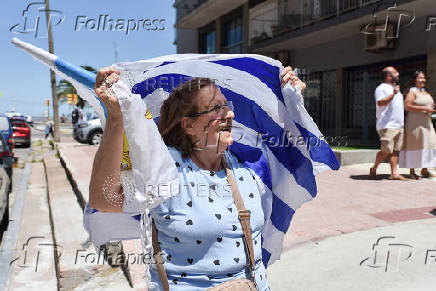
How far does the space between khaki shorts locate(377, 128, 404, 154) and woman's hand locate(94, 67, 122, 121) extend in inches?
261

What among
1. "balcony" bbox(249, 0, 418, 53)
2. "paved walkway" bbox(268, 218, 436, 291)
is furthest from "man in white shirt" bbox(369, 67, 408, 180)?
"balcony" bbox(249, 0, 418, 53)

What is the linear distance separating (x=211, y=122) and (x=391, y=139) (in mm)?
6257

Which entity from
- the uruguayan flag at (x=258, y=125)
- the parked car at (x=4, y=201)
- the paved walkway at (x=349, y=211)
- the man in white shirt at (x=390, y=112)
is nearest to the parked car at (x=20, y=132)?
the paved walkway at (x=349, y=211)

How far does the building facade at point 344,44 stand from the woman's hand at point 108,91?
1056 cm

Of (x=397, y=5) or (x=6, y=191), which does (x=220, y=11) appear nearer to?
(x=397, y=5)

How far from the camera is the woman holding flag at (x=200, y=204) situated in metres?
1.48

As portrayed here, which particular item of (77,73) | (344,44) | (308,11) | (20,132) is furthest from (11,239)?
(20,132)

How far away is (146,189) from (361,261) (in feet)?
9.32

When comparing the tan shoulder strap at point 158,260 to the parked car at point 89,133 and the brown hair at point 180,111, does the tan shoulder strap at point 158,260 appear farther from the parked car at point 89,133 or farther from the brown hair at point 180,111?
the parked car at point 89,133

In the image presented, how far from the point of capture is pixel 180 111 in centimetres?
163

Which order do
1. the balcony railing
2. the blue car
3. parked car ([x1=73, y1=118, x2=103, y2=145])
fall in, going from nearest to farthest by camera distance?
1. the blue car
2. the balcony railing
3. parked car ([x1=73, y1=118, x2=103, y2=145])

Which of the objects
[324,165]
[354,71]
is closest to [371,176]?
[324,165]

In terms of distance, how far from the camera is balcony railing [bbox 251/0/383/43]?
527 inches

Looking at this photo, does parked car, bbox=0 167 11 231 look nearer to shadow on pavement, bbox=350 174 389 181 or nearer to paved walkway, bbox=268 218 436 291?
paved walkway, bbox=268 218 436 291
